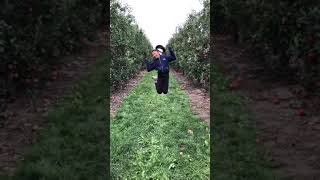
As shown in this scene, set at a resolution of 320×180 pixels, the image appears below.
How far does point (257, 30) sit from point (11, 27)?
5035 mm

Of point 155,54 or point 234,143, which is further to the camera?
point 234,143

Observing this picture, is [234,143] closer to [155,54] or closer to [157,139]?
[157,139]

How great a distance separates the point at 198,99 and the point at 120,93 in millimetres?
1619

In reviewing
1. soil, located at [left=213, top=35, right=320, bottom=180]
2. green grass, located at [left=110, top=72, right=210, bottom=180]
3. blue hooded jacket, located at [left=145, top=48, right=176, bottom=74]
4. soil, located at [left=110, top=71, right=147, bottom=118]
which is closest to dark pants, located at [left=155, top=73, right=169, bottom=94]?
blue hooded jacket, located at [left=145, top=48, right=176, bottom=74]

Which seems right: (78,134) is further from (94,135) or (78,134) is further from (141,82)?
(141,82)

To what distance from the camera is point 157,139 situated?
7.64 metres

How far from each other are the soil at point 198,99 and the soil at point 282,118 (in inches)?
27.2

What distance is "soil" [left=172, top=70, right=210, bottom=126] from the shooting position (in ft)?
30.1

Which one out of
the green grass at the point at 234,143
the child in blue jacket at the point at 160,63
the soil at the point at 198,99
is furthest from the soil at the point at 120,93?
the child in blue jacket at the point at 160,63

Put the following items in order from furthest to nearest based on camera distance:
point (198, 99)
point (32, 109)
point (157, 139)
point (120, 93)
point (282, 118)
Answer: point (198, 99)
point (120, 93)
point (32, 109)
point (282, 118)
point (157, 139)

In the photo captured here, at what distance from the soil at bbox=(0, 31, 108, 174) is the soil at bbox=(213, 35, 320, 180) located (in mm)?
3372

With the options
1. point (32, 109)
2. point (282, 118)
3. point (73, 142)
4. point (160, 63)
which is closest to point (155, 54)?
point (160, 63)

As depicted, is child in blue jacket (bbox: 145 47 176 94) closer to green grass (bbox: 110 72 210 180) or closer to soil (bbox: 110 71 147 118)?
green grass (bbox: 110 72 210 180)

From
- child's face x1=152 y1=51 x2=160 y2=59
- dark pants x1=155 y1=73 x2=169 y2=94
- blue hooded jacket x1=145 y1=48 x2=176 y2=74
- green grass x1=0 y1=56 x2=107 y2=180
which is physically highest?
child's face x1=152 y1=51 x2=160 y2=59
